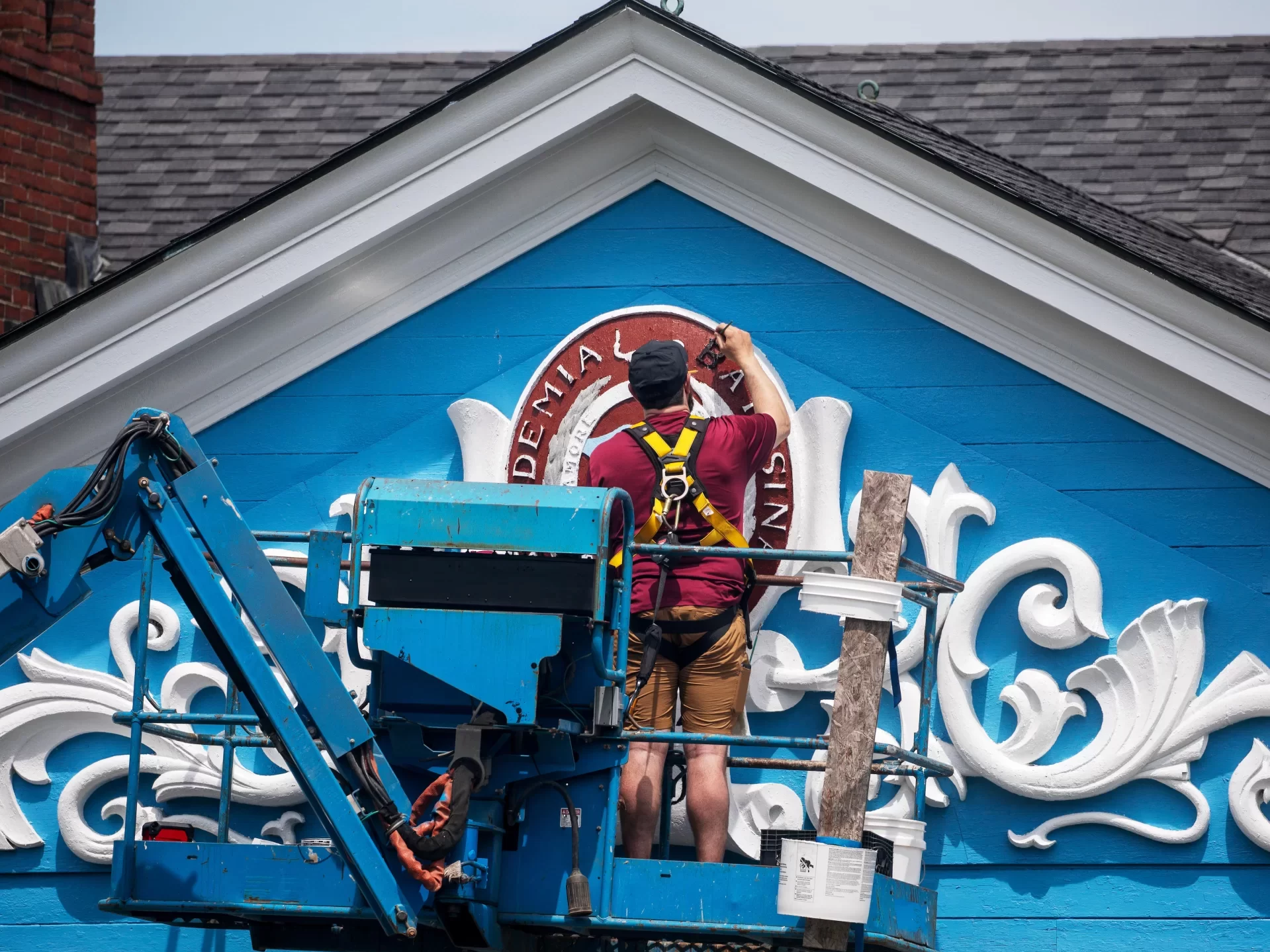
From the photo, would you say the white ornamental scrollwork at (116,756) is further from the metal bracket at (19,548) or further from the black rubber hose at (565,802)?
the metal bracket at (19,548)

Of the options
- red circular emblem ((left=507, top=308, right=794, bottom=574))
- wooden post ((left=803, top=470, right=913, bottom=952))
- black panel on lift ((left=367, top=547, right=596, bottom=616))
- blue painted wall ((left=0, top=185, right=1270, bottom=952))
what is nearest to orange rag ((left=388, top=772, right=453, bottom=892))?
black panel on lift ((left=367, top=547, right=596, bottom=616))

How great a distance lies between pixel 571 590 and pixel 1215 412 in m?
3.60

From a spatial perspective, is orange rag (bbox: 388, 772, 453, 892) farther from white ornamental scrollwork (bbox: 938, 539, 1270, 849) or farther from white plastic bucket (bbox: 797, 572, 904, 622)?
white ornamental scrollwork (bbox: 938, 539, 1270, 849)

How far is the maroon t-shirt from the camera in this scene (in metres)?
7.60

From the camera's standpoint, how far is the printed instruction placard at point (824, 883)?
6.65 meters

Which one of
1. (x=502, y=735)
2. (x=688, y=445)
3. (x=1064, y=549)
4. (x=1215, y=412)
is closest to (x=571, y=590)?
(x=502, y=735)

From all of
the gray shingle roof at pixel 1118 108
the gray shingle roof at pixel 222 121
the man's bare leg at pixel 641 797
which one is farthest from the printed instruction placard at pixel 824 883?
the gray shingle roof at pixel 222 121

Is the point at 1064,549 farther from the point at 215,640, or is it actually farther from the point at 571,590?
the point at 215,640

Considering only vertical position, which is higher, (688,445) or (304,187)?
(304,187)

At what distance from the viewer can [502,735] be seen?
6840mm

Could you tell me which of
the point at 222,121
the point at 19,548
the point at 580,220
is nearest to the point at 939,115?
the point at 580,220

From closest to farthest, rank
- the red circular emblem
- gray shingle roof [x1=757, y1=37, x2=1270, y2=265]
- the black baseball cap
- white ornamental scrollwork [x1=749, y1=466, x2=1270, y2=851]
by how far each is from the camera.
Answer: the black baseball cap
white ornamental scrollwork [x1=749, y1=466, x2=1270, y2=851]
the red circular emblem
gray shingle roof [x1=757, y1=37, x2=1270, y2=265]

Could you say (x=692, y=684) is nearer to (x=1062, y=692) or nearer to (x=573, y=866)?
(x=573, y=866)

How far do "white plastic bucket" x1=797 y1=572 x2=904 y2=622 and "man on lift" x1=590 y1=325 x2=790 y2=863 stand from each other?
758 mm
